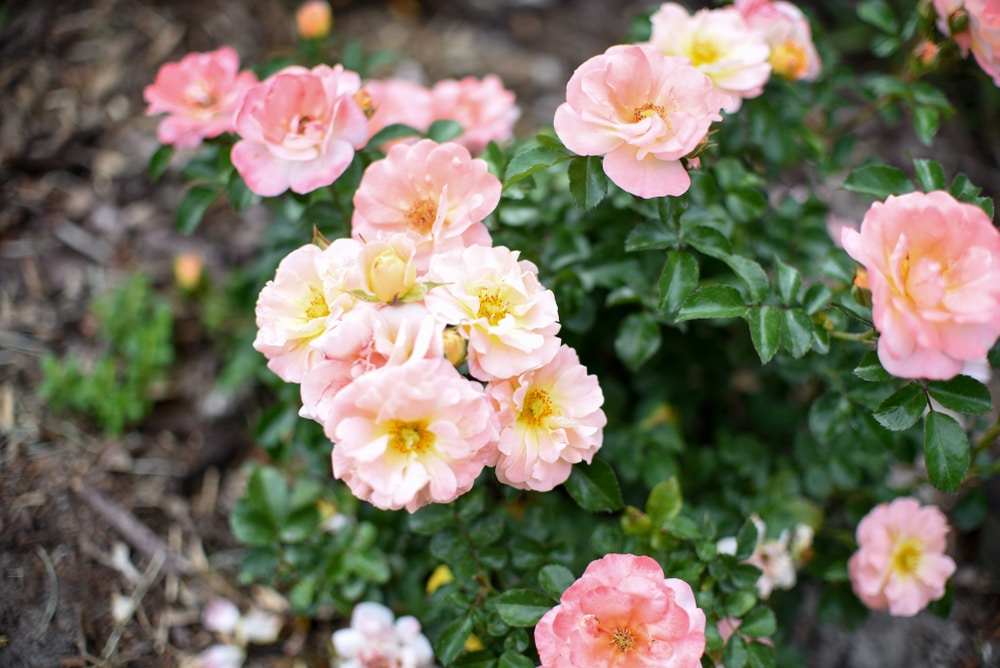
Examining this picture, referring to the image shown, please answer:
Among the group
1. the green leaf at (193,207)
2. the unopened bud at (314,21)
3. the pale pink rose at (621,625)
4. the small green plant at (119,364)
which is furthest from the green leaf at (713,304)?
the small green plant at (119,364)

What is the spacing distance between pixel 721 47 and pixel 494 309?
0.84m

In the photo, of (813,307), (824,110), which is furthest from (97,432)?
(824,110)

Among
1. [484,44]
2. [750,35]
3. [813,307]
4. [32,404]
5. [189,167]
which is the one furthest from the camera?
[484,44]

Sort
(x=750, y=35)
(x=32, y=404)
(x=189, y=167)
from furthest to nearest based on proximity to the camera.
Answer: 1. (x=32, y=404)
2. (x=189, y=167)
3. (x=750, y=35)

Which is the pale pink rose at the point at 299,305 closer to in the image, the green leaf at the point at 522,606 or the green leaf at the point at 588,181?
the green leaf at the point at 588,181

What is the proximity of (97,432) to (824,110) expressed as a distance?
2.37 metres

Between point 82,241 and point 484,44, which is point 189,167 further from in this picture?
point 484,44

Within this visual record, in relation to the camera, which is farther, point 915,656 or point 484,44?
point 484,44

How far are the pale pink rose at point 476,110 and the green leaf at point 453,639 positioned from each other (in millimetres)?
1150

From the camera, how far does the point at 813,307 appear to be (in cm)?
148

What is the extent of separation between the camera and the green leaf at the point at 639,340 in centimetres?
174

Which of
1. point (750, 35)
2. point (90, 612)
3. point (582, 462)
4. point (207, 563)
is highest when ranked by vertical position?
point (750, 35)

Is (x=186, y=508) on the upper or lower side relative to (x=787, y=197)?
lower

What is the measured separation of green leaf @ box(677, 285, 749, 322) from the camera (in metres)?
1.40
